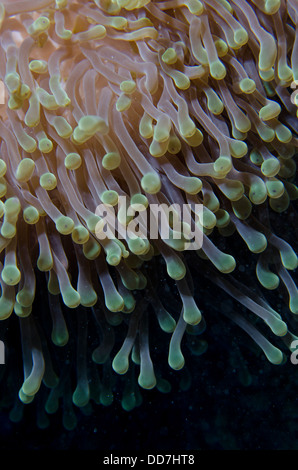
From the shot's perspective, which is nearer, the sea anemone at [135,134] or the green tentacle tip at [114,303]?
the sea anemone at [135,134]

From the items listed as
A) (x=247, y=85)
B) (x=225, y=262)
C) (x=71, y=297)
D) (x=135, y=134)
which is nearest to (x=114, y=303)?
(x=71, y=297)

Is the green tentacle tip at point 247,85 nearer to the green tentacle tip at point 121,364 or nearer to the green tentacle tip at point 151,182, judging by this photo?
the green tentacle tip at point 151,182

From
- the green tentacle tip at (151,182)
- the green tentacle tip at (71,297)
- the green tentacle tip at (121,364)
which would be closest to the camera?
the green tentacle tip at (151,182)

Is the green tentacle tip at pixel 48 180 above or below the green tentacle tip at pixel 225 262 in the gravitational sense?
above

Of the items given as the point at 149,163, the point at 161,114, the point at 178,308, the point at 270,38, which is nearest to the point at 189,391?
the point at 178,308

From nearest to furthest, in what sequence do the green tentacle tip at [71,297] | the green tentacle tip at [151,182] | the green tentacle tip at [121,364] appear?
the green tentacle tip at [151,182] < the green tentacle tip at [71,297] < the green tentacle tip at [121,364]

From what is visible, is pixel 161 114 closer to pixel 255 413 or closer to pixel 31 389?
pixel 31 389

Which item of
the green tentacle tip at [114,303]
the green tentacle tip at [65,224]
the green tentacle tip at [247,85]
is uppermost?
the green tentacle tip at [247,85]

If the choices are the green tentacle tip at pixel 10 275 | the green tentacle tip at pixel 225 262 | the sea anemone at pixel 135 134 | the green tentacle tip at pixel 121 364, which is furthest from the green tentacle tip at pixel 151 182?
the green tentacle tip at pixel 121 364

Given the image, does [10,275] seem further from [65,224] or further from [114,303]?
[114,303]
